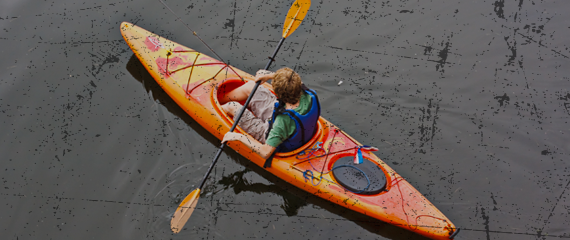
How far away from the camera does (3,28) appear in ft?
17.2

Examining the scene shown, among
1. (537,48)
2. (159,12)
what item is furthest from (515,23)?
(159,12)

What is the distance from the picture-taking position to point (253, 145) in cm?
349

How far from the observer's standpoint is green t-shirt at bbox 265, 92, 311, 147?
3.23 meters

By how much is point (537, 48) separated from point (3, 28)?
296 inches

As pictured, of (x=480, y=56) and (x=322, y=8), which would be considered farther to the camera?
(x=322, y=8)

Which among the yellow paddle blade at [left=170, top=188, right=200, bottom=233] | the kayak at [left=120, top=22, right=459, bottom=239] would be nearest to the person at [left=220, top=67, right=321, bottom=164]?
the kayak at [left=120, top=22, right=459, bottom=239]

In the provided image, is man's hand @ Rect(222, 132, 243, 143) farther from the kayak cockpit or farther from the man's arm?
the kayak cockpit

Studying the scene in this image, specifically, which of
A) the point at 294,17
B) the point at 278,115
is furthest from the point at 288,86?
the point at 294,17

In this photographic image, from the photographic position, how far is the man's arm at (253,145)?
3436 mm

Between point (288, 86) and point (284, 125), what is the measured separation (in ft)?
1.31

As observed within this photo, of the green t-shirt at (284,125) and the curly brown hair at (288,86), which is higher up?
the curly brown hair at (288,86)

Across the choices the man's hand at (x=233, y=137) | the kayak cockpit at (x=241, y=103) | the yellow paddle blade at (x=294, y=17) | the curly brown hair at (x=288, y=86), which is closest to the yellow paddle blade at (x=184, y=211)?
the man's hand at (x=233, y=137)

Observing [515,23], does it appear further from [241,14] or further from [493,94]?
[241,14]

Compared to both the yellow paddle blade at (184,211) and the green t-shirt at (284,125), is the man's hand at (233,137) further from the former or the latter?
the yellow paddle blade at (184,211)
